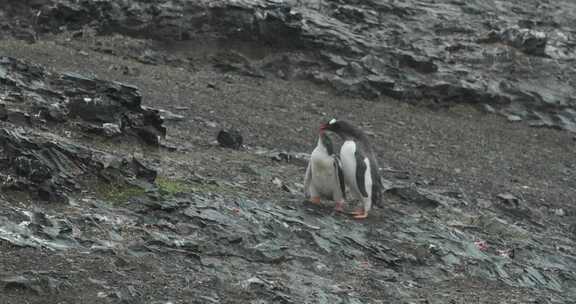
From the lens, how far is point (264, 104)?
17250 millimetres

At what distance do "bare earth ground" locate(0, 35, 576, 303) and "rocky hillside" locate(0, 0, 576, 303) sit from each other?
2.4 inches

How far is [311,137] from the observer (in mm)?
15305

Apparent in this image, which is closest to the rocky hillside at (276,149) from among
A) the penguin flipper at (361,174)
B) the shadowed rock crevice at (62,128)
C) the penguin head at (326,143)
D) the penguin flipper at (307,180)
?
the shadowed rock crevice at (62,128)

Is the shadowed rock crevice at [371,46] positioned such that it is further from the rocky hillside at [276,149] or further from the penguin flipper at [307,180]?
the penguin flipper at [307,180]

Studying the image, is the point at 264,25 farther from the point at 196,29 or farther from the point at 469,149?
the point at 469,149

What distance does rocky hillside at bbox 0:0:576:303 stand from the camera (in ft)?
25.9

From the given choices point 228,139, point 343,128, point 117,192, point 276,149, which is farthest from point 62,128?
point 276,149

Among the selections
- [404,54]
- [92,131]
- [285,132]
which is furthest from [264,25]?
[92,131]

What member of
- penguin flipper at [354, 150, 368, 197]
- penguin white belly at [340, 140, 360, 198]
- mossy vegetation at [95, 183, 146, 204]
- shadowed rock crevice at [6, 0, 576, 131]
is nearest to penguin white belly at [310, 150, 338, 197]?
penguin white belly at [340, 140, 360, 198]

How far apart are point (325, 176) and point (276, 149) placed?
11.8 feet

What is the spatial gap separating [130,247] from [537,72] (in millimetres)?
16461

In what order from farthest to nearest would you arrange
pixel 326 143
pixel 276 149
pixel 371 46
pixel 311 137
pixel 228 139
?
pixel 371 46
pixel 311 137
pixel 276 149
pixel 228 139
pixel 326 143

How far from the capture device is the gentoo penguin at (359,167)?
10453mm

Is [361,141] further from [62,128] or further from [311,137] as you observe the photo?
[311,137]
